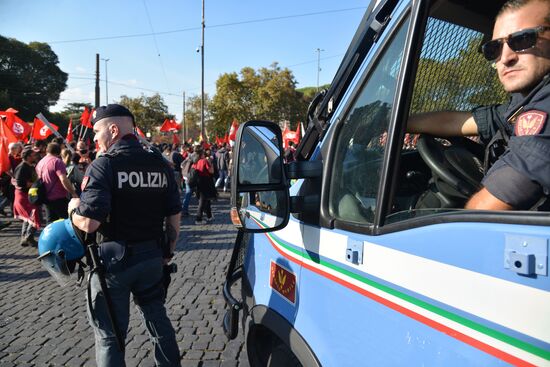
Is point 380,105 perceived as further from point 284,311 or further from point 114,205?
point 114,205

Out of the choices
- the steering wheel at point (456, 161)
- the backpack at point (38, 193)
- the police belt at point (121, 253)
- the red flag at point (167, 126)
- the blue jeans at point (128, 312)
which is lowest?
the blue jeans at point (128, 312)

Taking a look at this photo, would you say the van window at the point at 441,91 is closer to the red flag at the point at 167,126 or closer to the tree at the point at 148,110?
the red flag at the point at 167,126

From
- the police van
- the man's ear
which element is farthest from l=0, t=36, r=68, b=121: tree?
the police van

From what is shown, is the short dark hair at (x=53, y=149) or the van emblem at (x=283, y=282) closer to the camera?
the van emblem at (x=283, y=282)

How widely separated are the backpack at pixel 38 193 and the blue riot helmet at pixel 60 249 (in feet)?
14.5

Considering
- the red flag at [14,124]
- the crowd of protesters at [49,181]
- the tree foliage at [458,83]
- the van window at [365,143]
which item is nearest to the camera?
the van window at [365,143]

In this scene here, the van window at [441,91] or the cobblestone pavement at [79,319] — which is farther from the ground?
the van window at [441,91]

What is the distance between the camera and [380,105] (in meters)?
1.42

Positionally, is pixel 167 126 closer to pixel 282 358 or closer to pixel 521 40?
pixel 282 358

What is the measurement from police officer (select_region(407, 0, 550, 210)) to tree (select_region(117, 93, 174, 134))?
47.2 meters

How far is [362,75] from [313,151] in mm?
447

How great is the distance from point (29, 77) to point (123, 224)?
61398 millimetres

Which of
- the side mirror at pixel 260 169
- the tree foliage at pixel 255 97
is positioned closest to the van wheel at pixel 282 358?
the side mirror at pixel 260 169

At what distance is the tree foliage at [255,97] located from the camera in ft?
120
